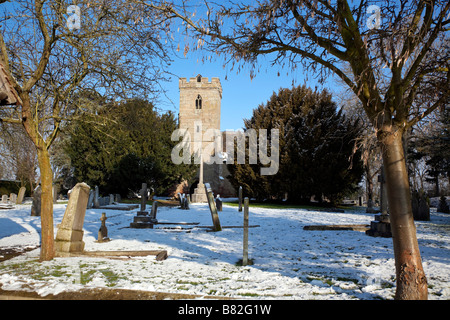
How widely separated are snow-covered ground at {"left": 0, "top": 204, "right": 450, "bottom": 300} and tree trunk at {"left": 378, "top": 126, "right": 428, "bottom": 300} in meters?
0.41

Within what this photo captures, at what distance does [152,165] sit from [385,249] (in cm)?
2355

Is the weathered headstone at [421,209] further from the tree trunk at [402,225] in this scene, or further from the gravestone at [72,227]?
the gravestone at [72,227]

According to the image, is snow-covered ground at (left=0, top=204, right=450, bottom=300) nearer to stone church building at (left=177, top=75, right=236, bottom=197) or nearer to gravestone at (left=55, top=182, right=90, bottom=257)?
gravestone at (left=55, top=182, right=90, bottom=257)

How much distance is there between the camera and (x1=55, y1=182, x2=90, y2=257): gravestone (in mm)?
6172

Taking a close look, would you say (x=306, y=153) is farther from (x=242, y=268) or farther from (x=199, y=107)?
(x=242, y=268)

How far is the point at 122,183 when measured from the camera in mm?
27625

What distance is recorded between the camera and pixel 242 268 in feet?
17.2

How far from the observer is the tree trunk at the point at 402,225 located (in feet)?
11.1

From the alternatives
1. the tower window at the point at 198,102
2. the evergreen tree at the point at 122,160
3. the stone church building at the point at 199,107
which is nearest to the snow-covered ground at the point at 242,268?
the evergreen tree at the point at 122,160

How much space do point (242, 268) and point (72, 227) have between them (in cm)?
351

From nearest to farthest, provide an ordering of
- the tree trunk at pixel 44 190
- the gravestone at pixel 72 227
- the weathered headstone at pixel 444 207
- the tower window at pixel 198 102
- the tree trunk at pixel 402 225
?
the tree trunk at pixel 402 225 → the tree trunk at pixel 44 190 → the gravestone at pixel 72 227 → the weathered headstone at pixel 444 207 → the tower window at pixel 198 102

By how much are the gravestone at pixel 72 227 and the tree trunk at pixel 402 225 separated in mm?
5645

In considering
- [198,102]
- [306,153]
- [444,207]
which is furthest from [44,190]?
[198,102]
